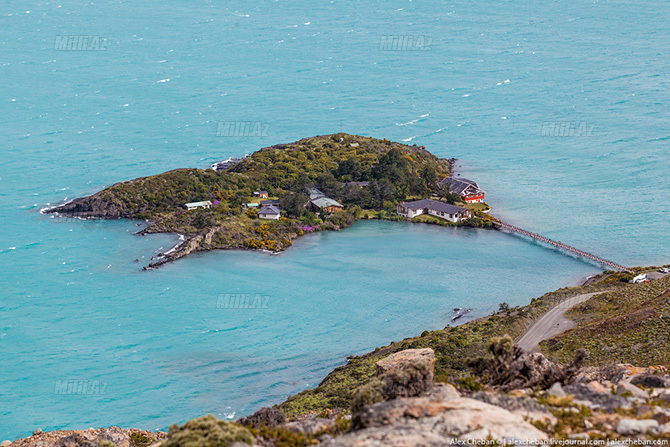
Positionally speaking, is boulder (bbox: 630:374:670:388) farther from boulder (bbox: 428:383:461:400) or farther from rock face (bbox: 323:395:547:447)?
boulder (bbox: 428:383:461:400)

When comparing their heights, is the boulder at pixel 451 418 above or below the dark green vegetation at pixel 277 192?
above

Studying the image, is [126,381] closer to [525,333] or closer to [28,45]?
[525,333]

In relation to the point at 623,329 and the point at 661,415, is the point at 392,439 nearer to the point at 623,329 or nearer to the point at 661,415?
the point at 661,415

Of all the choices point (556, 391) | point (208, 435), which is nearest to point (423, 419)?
point (556, 391)

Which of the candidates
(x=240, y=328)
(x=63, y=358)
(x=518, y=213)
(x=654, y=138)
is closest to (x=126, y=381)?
(x=63, y=358)

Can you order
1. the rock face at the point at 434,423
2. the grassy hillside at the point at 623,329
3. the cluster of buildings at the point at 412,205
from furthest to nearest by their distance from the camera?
the cluster of buildings at the point at 412,205, the grassy hillside at the point at 623,329, the rock face at the point at 434,423

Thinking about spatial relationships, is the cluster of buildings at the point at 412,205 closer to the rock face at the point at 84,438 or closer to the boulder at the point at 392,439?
the rock face at the point at 84,438

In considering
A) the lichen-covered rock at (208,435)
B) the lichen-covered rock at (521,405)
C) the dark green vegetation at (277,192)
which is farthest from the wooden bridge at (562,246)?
the lichen-covered rock at (208,435)
